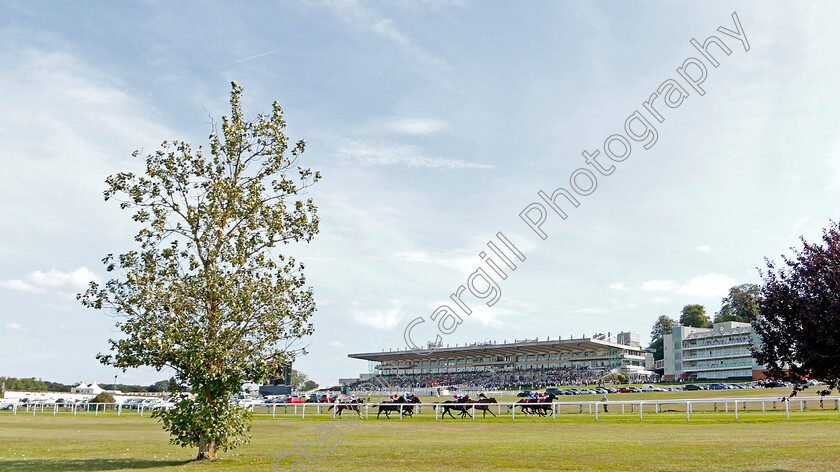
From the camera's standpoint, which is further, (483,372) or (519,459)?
(483,372)

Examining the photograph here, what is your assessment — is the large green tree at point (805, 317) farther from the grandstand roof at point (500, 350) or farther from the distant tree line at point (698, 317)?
the distant tree line at point (698, 317)

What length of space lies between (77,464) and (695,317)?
172 m

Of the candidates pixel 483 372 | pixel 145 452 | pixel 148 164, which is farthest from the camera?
pixel 483 372

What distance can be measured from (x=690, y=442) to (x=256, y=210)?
46.0 feet

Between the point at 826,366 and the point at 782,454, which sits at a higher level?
the point at 826,366

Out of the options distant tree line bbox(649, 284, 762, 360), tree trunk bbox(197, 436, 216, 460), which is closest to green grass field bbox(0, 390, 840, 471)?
tree trunk bbox(197, 436, 216, 460)

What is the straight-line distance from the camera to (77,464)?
17000 mm

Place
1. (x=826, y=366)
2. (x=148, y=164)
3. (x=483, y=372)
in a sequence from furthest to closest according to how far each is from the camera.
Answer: (x=483, y=372)
(x=148, y=164)
(x=826, y=366)

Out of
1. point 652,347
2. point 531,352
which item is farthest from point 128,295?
point 652,347

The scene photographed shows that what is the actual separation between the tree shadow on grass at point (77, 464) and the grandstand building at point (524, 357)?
111043mm

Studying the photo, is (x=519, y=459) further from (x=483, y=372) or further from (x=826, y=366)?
(x=483, y=372)

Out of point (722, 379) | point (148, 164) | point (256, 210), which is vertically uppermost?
point (148, 164)

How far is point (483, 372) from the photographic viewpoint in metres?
138

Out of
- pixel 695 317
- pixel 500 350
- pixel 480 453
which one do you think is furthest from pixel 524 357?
pixel 480 453
